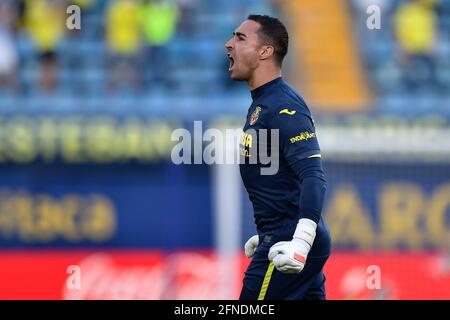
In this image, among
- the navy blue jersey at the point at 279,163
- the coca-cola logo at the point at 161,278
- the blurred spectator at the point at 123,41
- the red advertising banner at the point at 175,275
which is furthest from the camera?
the blurred spectator at the point at 123,41

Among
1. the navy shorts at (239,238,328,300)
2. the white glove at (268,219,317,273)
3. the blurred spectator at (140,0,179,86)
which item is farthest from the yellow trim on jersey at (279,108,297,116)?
the blurred spectator at (140,0,179,86)

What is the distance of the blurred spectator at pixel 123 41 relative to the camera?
1195cm

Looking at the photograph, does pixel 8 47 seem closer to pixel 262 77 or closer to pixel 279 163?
pixel 262 77

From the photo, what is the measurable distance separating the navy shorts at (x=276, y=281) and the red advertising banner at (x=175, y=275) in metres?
4.01

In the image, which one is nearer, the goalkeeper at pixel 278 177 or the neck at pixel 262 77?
the goalkeeper at pixel 278 177

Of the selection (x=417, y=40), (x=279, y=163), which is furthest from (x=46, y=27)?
(x=279, y=163)

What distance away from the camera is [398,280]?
30.8 ft

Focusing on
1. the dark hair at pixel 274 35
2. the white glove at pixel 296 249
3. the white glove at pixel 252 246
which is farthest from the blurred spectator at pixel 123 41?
the white glove at pixel 296 249

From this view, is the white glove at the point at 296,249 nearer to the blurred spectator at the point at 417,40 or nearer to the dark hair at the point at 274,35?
the dark hair at the point at 274,35

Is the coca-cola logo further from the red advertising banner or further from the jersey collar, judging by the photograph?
the jersey collar
